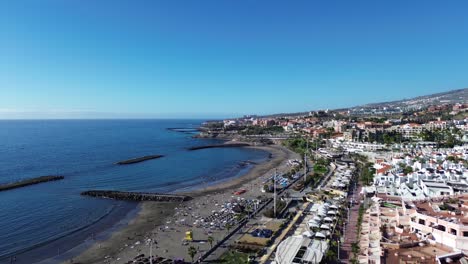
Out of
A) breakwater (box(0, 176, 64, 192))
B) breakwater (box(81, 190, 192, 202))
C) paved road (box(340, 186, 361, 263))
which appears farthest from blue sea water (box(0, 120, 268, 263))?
paved road (box(340, 186, 361, 263))

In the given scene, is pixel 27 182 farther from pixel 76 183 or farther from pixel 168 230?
pixel 168 230

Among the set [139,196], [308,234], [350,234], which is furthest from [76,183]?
[350,234]

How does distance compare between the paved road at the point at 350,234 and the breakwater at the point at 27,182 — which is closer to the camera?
the paved road at the point at 350,234

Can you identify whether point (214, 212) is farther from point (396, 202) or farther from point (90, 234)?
point (396, 202)

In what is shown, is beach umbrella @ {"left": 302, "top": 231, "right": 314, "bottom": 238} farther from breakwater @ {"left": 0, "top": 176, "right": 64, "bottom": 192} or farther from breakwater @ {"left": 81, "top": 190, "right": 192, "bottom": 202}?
breakwater @ {"left": 0, "top": 176, "right": 64, "bottom": 192}

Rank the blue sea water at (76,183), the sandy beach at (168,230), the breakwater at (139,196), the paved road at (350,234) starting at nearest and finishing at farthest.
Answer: the paved road at (350,234) < the sandy beach at (168,230) < the blue sea water at (76,183) < the breakwater at (139,196)

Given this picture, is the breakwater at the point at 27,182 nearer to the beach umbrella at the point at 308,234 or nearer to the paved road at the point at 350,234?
the beach umbrella at the point at 308,234

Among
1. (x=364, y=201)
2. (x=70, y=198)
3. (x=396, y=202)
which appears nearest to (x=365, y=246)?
(x=396, y=202)

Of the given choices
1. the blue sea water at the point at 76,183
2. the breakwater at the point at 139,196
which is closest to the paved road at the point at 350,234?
the breakwater at the point at 139,196
